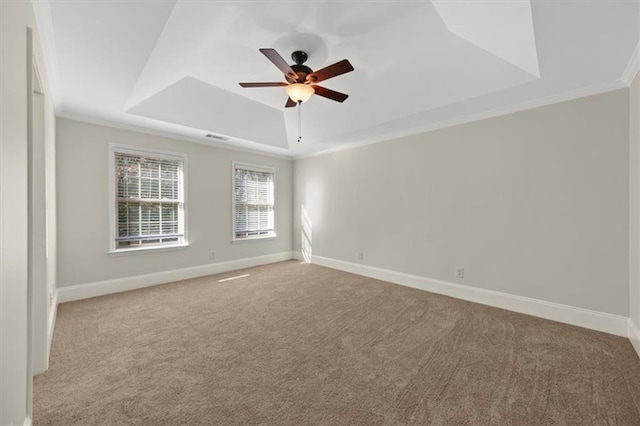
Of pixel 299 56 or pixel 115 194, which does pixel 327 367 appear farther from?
pixel 115 194

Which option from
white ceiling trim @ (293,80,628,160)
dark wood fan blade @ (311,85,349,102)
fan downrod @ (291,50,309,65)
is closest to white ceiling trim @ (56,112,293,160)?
white ceiling trim @ (293,80,628,160)

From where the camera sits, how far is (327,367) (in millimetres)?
2141

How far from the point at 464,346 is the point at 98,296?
4661 millimetres

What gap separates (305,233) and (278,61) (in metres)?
4.37

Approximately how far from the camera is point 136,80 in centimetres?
285

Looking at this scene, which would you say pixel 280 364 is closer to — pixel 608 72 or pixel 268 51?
pixel 268 51

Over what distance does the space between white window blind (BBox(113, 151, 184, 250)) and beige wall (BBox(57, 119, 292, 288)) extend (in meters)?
0.16

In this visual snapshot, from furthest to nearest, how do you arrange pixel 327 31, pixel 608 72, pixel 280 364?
pixel 608 72
pixel 327 31
pixel 280 364

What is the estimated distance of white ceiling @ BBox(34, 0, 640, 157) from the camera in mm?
2031

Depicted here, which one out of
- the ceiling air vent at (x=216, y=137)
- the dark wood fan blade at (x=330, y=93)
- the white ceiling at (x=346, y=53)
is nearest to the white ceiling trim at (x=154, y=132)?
the white ceiling at (x=346, y=53)

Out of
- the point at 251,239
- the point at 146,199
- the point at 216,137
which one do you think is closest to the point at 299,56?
the point at 216,137

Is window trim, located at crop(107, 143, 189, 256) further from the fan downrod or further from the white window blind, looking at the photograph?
the fan downrod

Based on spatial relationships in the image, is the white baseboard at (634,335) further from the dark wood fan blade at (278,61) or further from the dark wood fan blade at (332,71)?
the dark wood fan blade at (278,61)

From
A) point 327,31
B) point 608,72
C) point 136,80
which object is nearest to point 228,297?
point 136,80
